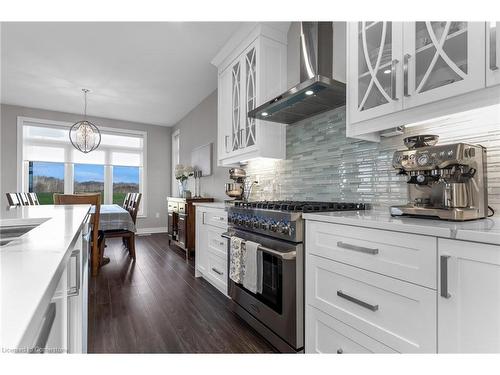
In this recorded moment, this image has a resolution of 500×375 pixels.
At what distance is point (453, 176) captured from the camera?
3.90 feet

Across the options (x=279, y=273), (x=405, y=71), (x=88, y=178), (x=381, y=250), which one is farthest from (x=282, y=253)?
(x=88, y=178)

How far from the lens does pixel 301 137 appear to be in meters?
2.50

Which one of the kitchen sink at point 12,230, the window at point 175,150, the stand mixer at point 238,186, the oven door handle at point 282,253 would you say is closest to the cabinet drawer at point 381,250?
the oven door handle at point 282,253

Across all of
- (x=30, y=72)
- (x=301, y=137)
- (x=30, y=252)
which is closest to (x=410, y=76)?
(x=301, y=137)

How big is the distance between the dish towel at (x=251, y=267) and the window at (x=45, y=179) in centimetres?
571

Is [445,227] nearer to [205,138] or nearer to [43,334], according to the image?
[43,334]

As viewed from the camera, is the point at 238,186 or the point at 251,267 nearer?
the point at 251,267

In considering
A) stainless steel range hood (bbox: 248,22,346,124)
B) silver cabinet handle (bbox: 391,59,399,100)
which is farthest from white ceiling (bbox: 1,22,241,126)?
silver cabinet handle (bbox: 391,59,399,100)

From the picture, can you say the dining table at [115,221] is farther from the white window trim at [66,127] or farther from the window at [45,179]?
the window at [45,179]

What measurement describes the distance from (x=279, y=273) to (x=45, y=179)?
6.18m

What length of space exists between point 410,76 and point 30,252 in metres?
1.65

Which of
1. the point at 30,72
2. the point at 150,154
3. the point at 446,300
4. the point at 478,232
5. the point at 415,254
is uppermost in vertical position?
the point at 30,72
